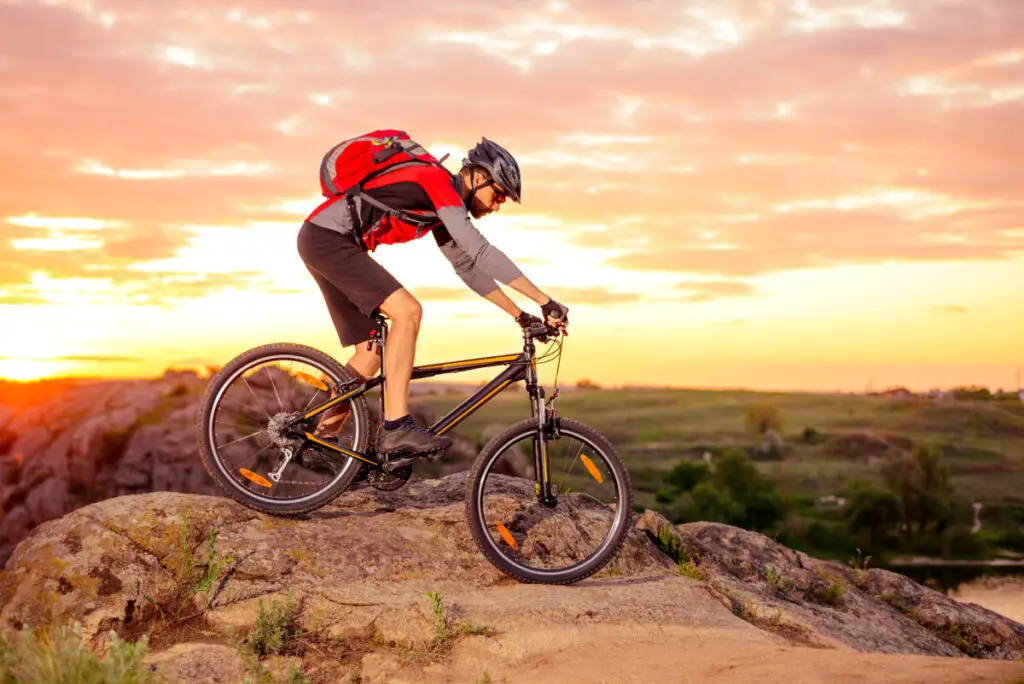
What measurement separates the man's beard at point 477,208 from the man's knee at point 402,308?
37.3 inches

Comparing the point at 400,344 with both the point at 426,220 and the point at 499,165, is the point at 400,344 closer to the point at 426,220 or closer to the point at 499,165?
the point at 426,220

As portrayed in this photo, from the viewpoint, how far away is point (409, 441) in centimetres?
838

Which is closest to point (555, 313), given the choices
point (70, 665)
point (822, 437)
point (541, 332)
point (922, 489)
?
point (541, 332)

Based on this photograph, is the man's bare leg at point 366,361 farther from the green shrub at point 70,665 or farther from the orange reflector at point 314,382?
the green shrub at point 70,665

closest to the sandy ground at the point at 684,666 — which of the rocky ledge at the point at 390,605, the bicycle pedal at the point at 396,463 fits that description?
the rocky ledge at the point at 390,605

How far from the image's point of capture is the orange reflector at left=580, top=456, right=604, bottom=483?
28.8 ft

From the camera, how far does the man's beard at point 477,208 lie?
8.64 metres

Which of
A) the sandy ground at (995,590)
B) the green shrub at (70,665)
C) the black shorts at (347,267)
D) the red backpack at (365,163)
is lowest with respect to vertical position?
the sandy ground at (995,590)

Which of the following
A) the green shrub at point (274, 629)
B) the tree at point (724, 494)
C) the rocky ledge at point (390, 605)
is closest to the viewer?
the rocky ledge at point (390, 605)

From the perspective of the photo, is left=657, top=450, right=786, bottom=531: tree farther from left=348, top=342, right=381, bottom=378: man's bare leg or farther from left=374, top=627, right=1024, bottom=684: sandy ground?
left=374, top=627, right=1024, bottom=684: sandy ground

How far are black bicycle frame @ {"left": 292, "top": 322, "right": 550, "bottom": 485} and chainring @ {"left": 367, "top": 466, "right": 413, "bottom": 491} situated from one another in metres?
0.08

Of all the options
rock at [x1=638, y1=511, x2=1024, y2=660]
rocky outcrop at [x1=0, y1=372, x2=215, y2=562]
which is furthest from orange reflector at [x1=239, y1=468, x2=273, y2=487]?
rocky outcrop at [x1=0, y1=372, x2=215, y2=562]

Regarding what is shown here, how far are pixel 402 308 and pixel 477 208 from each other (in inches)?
44.1

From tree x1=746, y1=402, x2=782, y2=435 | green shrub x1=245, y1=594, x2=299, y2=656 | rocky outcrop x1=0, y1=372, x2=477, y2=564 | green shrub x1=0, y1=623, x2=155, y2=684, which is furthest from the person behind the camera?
tree x1=746, y1=402, x2=782, y2=435
